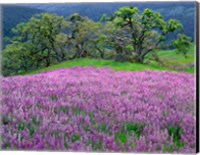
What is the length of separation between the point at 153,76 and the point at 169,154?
3.47ft

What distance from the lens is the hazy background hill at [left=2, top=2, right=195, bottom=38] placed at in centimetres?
537

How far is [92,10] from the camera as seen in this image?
5.61m

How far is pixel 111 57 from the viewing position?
18.8 ft

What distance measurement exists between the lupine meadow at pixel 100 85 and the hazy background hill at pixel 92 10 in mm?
63

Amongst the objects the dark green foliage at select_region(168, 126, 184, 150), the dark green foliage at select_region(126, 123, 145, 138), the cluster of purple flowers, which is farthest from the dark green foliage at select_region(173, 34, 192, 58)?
the dark green foliage at select_region(126, 123, 145, 138)

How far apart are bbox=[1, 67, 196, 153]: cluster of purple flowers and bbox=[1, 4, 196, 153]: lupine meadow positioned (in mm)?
11

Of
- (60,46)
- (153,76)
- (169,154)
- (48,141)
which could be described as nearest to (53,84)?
(60,46)

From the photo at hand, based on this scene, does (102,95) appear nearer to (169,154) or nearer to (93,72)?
(93,72)

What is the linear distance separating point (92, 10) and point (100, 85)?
0.93 metres

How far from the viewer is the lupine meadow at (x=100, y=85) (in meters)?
5.23

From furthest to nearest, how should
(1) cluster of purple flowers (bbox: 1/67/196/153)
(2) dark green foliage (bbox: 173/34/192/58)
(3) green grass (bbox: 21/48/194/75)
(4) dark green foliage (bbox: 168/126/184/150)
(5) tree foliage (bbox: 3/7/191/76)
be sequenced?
(5) tree foliage (bbox: 3/7/191/76), (3) green grass (bbox: 21/48/194/75), (2) dark green foliage (bbox: 173/34/192/58), (1) cluster of purple flowers (bbox: 1/67/196/153), (4) dark green foliage (bbox: 168/126/184/150)

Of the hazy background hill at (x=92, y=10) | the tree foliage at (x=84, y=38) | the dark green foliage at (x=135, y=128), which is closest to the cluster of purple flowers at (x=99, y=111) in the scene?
the dark green foliage at (x=135, y=128)

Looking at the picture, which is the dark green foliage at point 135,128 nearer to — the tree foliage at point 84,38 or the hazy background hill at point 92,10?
the tree foliage at point 84,38

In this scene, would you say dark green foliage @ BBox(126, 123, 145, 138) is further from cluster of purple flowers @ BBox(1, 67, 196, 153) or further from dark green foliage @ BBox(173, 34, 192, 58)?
dark green foliage @ BBox(173, 34, 192, 58)
